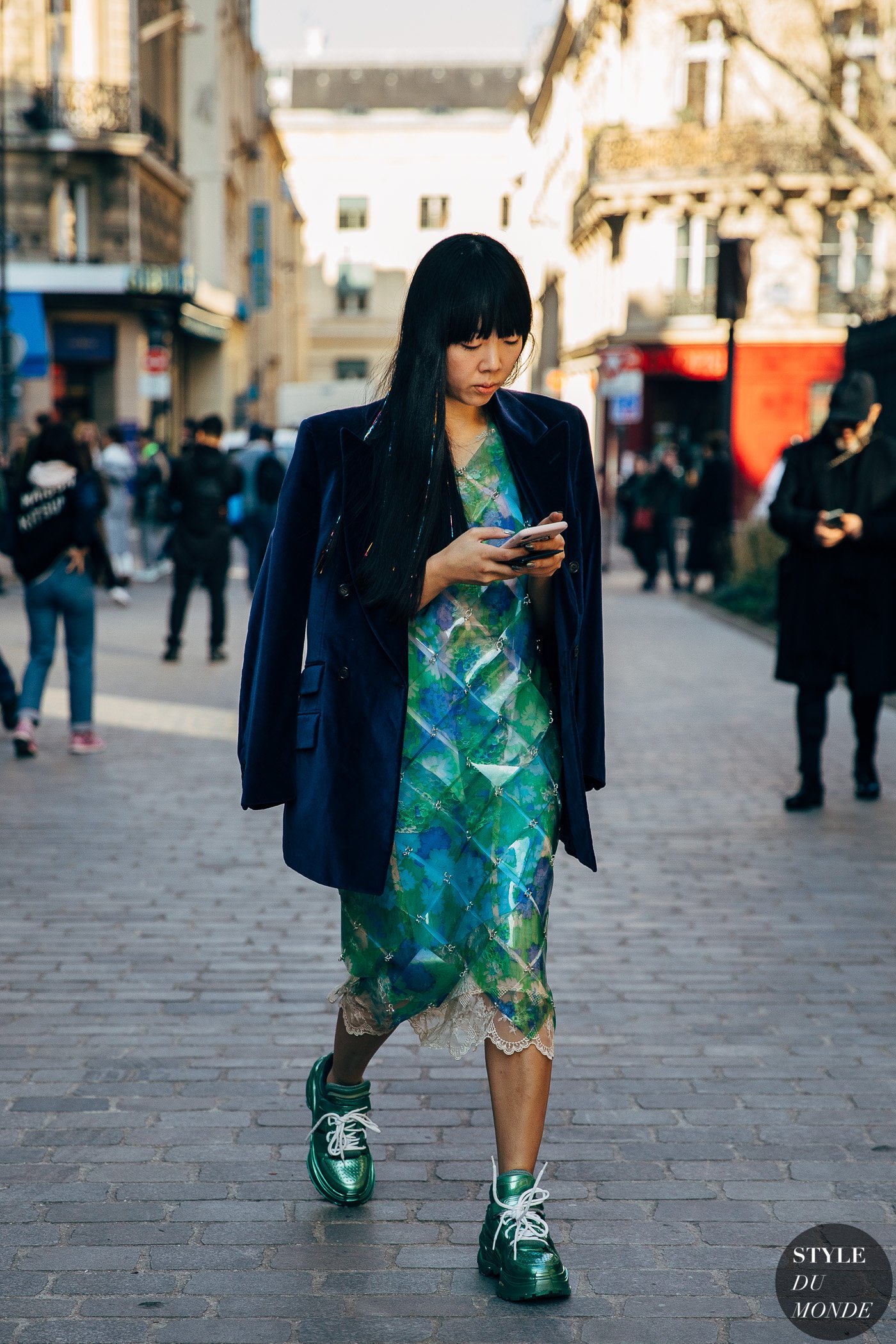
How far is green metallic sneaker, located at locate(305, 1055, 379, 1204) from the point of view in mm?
3471

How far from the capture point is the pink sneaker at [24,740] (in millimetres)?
8898

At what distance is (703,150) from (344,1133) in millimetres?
36055

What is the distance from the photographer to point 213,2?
135ft

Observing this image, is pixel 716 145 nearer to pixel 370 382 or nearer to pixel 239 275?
pixel 239 275

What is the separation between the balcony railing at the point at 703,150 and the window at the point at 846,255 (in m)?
1.78

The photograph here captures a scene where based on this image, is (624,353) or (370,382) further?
(624,353)

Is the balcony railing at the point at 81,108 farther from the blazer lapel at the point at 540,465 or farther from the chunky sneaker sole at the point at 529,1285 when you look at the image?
the chunky sneaker sole at the point at 529,1285

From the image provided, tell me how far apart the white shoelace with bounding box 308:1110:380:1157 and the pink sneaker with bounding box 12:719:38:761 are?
578 centimetres

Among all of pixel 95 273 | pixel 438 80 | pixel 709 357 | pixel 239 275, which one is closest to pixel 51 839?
pixel 95 273

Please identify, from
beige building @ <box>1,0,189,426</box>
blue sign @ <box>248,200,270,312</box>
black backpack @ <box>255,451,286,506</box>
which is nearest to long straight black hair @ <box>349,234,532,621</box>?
black backpack @ <box>255,451,286,506</box>

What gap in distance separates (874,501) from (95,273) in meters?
28.1

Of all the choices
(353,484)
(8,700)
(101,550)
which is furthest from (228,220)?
(353,484)

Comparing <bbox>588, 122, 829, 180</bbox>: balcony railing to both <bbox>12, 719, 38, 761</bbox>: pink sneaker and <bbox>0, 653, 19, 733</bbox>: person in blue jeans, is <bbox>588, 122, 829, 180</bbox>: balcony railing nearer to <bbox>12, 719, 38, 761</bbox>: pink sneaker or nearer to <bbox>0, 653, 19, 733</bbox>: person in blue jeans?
<bbox>0, 653, 19, 733</bbox>: person in blue jeans

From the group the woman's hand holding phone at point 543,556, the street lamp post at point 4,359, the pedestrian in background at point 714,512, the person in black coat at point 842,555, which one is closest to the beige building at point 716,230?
the street lamp post at point 4,359
